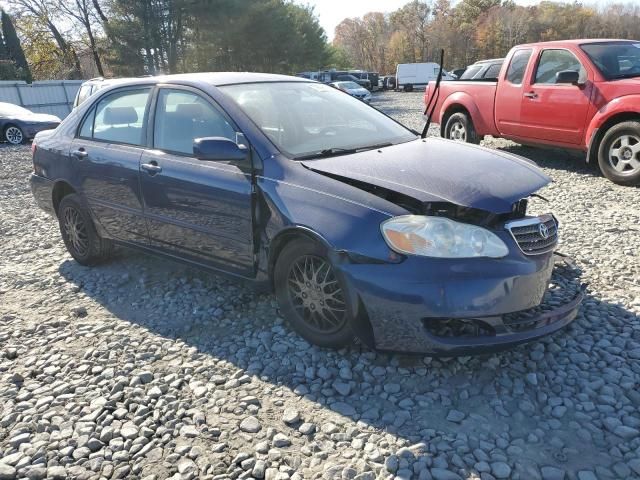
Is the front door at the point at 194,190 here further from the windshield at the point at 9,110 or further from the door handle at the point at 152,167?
the windshield at the point at 9,110

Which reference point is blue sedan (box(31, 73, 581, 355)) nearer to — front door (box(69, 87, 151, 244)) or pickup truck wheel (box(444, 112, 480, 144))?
front door (box(69, 87, 151, 244))

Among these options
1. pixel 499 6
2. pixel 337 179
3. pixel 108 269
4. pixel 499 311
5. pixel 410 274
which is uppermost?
pixel 499 6

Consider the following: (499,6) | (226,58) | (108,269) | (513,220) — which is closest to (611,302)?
(513,220)

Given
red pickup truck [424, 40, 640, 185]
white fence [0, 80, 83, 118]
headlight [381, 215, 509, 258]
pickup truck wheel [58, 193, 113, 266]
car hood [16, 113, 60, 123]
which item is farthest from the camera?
white fence [0, 80, 83, 118]

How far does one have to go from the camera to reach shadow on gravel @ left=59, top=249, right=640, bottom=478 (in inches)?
95.7

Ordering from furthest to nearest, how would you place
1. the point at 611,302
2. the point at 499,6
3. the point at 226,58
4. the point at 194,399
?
the point at 499,6, the point at 226,58, the point at 611,302, the point at 194,399

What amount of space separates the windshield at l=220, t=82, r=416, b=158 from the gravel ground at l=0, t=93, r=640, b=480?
4.06 ft

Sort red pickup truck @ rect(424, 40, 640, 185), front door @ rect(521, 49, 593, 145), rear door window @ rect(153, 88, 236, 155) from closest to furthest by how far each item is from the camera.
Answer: rear door window @ rect(153, 88, 236, 155) → red pickup truck @ rect(424, 40, 640, 185) → front door @ rect(521, 49, 593, 145)

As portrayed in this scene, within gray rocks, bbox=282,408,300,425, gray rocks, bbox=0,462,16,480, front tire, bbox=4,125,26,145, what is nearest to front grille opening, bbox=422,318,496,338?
gray rocks, bbox=282,408,300,425

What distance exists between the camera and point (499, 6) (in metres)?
72.4

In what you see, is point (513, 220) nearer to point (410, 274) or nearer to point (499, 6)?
point (410, 274)

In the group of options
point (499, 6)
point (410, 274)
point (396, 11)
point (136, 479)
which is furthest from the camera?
point (396, 11)

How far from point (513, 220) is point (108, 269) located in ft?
12.0

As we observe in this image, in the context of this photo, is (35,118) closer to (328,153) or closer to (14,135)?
(14,135)
